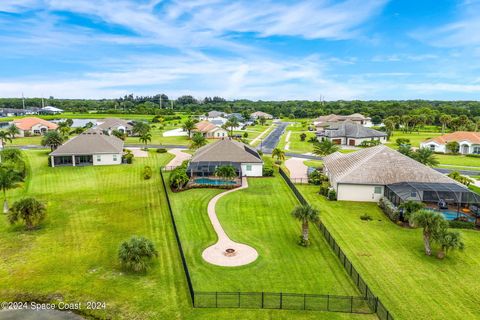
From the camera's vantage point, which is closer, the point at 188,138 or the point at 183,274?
the point at 183,274

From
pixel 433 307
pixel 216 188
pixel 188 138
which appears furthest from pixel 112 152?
pixel 433 307

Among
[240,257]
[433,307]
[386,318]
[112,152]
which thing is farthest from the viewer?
[112,152]

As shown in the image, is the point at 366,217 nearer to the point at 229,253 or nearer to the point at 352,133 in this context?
the point at 229,253

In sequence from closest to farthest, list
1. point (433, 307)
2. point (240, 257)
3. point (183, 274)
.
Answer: point (433, 307), point (183, 274), point (240, 257)

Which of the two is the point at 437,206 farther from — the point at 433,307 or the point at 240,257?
the point at 240,257

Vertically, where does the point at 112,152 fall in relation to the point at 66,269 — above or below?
above

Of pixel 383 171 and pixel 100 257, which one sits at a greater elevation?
pixel 383 171

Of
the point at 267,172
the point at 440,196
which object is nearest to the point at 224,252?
the point at 440,196
